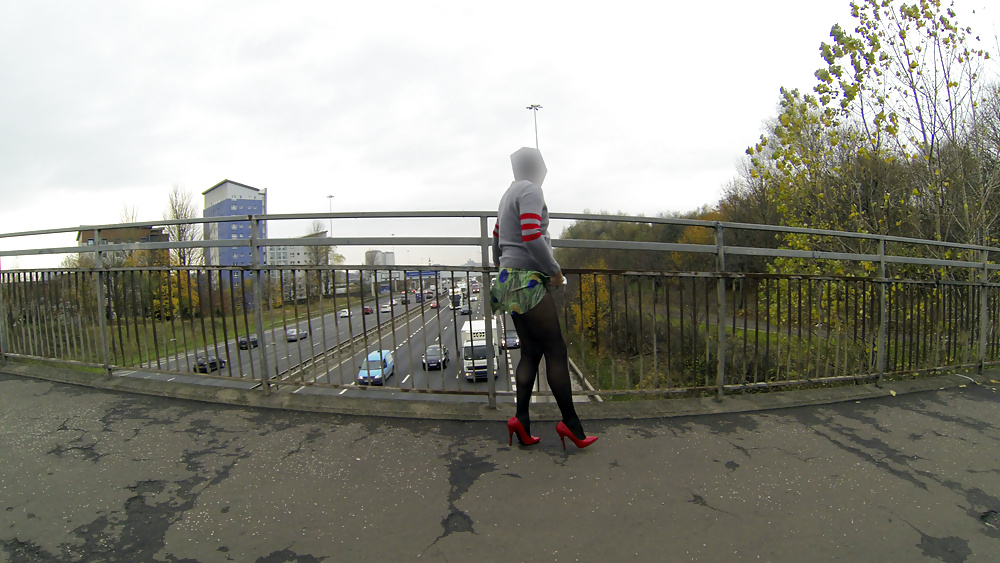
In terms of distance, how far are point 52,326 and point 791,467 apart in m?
6.14

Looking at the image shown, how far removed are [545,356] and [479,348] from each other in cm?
78

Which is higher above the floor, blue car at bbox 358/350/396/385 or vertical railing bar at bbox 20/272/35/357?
vertical railing bar at bbox 20/272/35/357

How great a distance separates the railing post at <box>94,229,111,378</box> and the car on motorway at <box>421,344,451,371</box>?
279 cm

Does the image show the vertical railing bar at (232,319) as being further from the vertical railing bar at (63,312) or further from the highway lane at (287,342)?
the vertical railing bar at (63,312)

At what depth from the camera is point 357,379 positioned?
11.3ft

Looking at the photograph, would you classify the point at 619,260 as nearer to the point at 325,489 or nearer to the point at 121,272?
the point at 325,489

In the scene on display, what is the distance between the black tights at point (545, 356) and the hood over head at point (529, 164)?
71cm

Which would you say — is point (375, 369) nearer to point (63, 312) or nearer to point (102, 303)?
point (102, 303)

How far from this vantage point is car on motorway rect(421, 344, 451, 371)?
3.39 metres

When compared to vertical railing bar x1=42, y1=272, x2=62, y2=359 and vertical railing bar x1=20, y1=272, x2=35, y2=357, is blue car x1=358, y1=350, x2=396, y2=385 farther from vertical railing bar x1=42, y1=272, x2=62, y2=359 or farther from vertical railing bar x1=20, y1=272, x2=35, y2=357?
vertical railing bar x1=20, y1=272, x2=35, y2=357

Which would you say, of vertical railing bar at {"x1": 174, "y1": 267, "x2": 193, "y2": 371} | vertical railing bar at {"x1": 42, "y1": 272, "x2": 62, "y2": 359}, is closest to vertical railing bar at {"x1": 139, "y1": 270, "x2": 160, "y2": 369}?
vertical railing bar at {"x1": 174, "y1": 267, "x2": 193, "y2": 371}

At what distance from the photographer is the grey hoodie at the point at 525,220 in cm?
250

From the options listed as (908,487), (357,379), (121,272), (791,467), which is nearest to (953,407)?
(908,487)

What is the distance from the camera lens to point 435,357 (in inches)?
151
